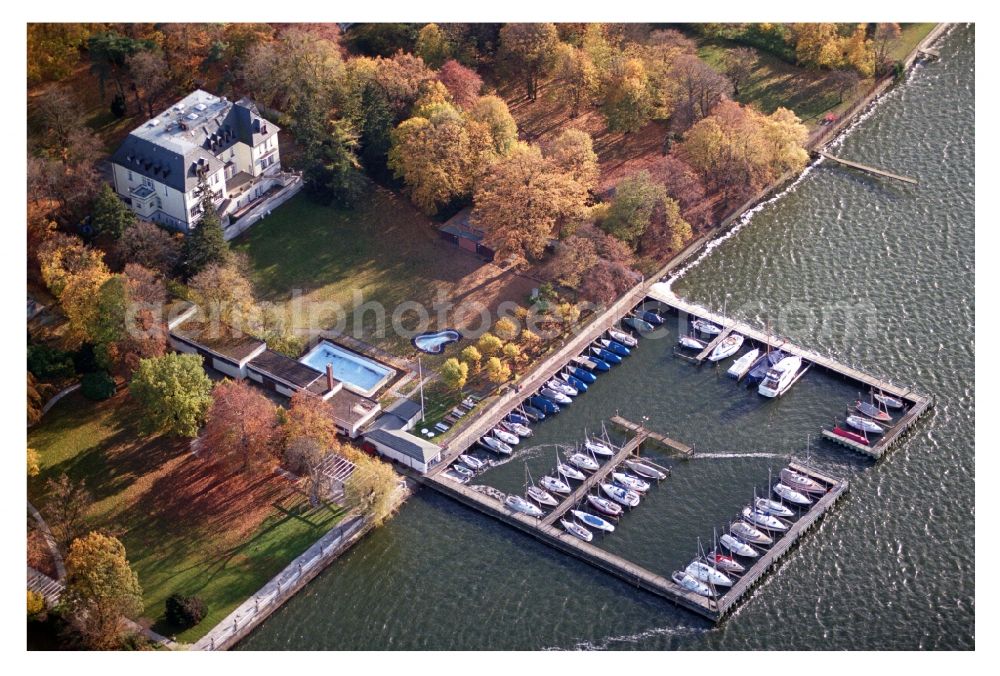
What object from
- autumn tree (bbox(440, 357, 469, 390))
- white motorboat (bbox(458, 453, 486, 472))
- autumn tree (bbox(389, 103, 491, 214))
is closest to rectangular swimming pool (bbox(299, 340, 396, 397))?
autumn tree (bbox(440, 357, 469, 390))

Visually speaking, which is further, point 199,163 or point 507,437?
point 199,163

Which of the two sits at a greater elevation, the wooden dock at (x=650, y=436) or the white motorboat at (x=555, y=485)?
the wooden dock at (x=650, y=436)

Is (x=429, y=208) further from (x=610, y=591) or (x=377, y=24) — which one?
(x=610, y=591)

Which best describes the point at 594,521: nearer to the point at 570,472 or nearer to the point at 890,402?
the point at 570,472

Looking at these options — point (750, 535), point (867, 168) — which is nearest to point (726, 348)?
point (750, 535)

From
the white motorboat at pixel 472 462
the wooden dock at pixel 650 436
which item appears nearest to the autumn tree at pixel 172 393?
the white motorboat at pixel 472 462

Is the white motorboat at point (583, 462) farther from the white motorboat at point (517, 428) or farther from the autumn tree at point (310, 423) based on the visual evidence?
the autumn tree at point (310, 423)

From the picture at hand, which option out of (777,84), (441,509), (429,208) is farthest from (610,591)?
(777,84)
